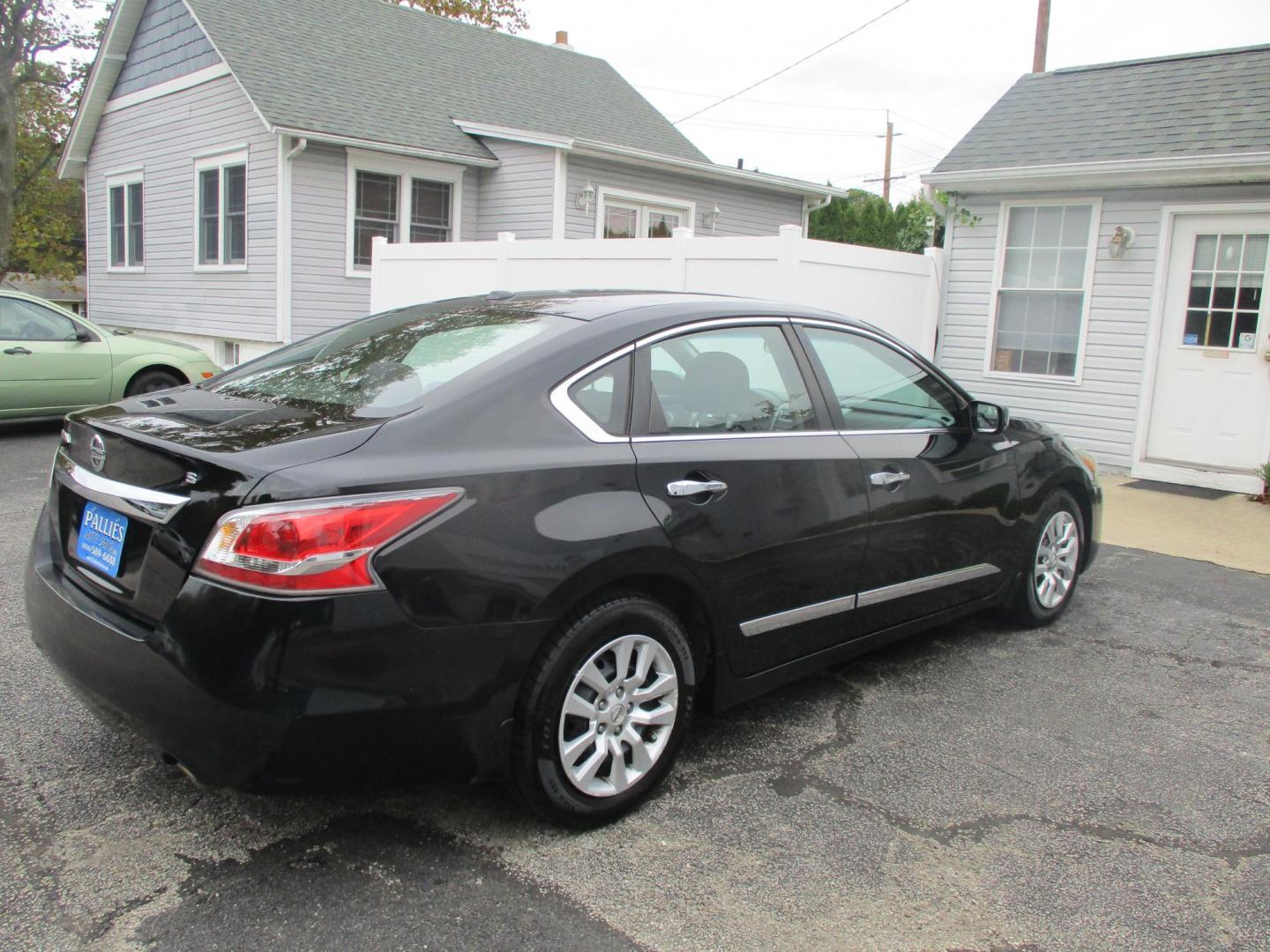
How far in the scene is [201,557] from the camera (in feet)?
8.16

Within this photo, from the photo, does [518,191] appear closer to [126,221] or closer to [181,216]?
[181,216]

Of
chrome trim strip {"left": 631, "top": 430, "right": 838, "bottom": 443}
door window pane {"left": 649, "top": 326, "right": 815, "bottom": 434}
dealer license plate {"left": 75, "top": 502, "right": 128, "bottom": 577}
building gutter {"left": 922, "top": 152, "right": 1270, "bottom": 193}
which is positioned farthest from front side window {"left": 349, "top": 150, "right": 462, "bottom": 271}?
dealer license plate {"left": 75, "top": 502, "right": 128, "bottom": 577}

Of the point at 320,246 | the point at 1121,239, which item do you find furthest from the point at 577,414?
the point at 320,246

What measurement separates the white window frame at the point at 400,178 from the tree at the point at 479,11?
57.6 ft

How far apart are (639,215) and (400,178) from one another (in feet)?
11.9

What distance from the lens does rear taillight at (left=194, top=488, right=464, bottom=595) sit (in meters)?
2.42

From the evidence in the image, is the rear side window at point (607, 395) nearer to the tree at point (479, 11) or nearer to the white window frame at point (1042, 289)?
the white window frame at point (1042, 289)

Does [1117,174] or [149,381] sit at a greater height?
[1117,174]

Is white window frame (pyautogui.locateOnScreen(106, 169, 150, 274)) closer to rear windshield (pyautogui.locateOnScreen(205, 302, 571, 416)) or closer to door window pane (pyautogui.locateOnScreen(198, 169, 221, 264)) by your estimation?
door window pane (pyautogui.locateOnScreen(198, 169, 221, 264))

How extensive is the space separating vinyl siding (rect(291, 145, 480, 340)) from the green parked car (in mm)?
3523

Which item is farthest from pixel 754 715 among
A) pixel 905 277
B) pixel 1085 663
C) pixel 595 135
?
pixel 595 135

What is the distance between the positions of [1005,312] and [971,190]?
124 centimetres

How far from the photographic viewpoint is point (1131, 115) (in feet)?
31.9

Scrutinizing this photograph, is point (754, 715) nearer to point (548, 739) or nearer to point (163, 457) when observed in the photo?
point (548, 739)
